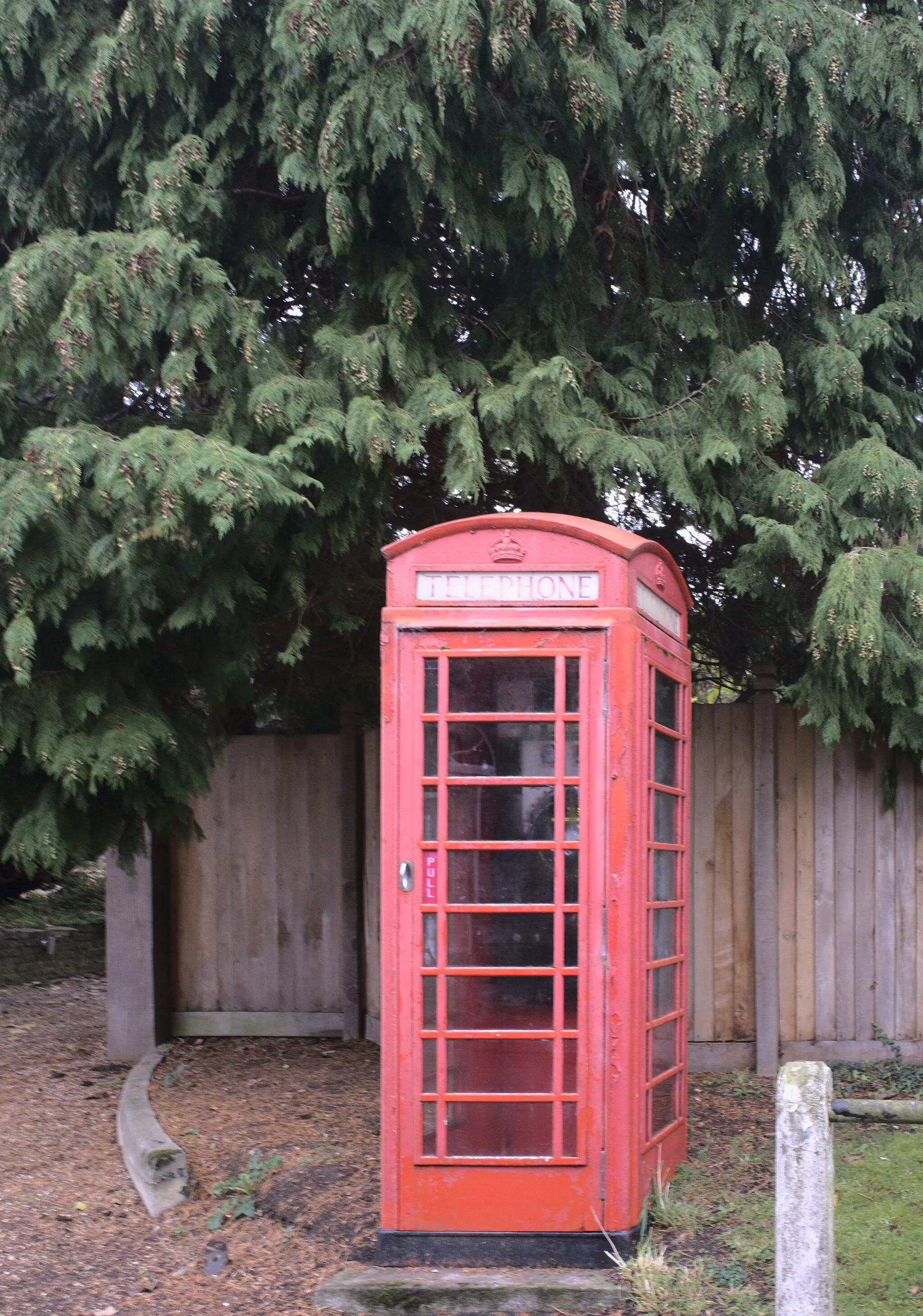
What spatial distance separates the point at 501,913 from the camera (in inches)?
171

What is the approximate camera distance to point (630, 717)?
4320 mm

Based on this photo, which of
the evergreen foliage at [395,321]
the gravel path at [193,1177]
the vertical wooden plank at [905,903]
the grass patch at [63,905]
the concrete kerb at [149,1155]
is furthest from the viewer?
the grass patch at [63,905]

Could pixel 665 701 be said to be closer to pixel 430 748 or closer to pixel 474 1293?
pixel 430 748

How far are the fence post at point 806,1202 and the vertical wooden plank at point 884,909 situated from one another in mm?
4108

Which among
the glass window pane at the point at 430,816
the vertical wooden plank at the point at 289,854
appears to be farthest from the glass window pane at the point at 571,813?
the vertical wooden plank at the point at 289,854

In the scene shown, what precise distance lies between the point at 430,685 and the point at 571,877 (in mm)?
850

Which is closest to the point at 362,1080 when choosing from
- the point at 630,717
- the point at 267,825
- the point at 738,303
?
the point at 267,825

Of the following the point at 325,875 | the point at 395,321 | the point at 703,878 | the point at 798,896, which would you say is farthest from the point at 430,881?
the point at 325,875

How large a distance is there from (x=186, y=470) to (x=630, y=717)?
207 cm

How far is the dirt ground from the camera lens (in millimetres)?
4516

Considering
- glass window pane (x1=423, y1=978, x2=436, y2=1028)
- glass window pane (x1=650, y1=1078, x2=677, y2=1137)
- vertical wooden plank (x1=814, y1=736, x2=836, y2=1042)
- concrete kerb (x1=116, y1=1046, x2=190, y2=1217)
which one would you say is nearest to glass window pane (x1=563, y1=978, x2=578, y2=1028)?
glass window pane (x1=423, y1=978, x2=436, y2=1028)

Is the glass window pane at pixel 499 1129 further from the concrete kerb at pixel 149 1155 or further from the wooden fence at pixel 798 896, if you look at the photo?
the wooden fence at pixel 798 896

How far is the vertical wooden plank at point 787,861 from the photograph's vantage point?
6773 mm

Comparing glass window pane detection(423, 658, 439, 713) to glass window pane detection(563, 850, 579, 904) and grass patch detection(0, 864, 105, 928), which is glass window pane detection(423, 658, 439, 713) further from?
grass patch detection(0, 864, 105, 928)
